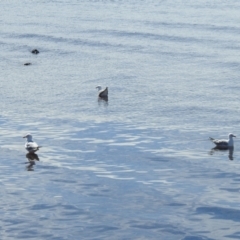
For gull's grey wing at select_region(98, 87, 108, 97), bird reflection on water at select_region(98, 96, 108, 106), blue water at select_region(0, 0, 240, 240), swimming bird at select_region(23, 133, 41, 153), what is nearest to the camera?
blue water at select_region(0, 0, 240, 240)

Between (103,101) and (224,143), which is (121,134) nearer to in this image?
(224,143)

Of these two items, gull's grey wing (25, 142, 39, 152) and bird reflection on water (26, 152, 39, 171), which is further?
gull's grey wing (25, 142, 39, 152)

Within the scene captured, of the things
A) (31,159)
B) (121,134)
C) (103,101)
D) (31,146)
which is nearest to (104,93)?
(103,101)

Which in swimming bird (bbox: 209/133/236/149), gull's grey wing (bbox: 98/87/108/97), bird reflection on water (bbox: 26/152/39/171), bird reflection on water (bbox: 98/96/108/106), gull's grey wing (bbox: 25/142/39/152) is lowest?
bird reflection on water (bbox: 26/152/39/171)

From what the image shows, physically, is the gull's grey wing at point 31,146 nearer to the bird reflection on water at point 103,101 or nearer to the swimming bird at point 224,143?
the swimming bird at point 224,143

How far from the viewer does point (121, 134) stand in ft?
138

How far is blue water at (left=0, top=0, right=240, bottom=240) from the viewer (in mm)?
30609

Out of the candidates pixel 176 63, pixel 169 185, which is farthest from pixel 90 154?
pixel 176 63

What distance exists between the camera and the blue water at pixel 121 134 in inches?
1205

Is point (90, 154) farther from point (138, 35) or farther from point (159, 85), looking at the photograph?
point (138, 35)

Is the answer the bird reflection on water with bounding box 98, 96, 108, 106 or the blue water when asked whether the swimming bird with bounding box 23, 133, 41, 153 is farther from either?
the bird reflection on water with bounding box 98, 96, 108, 106

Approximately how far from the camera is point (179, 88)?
53906 millimetres

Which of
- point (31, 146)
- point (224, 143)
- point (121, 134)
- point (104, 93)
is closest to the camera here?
point (31, 146)

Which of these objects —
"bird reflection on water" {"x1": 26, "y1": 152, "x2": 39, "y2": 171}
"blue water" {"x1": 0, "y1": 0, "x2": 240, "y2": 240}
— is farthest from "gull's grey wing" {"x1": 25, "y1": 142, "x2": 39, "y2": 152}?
"blue water" {"x1": 0, "y1": 0, "x2": 240, "y2": 240}
